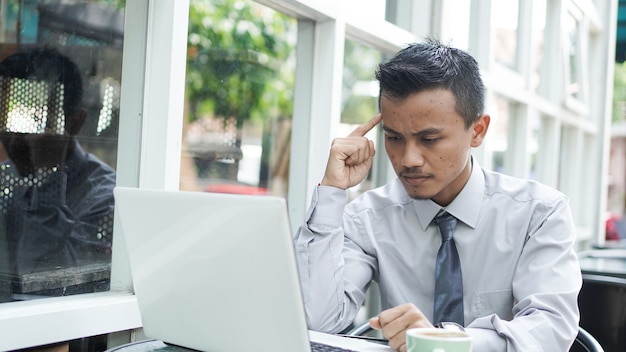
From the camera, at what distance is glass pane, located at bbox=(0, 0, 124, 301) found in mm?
1883

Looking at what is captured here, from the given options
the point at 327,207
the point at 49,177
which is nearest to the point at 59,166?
the point at 49,177

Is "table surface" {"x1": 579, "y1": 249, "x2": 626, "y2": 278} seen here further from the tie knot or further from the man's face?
the man's face

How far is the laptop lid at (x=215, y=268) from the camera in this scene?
1.14 m

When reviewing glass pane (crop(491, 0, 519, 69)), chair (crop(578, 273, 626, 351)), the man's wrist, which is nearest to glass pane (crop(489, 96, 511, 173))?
glass pane (crop(491, 0, 519, 69))

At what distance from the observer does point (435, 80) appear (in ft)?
5.96

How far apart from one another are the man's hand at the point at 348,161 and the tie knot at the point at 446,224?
23 centimetres

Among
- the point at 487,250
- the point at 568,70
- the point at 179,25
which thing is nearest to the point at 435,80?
the point at 487,250

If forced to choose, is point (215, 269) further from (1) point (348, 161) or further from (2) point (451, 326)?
(1) point (348, 161)

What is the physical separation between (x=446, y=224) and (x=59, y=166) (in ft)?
3.50

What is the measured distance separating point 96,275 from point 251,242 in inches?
A: 34.2

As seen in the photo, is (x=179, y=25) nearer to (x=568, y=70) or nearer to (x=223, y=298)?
(x=223, y=298)

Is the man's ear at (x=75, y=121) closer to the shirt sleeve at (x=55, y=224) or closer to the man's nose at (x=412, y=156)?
the shirt sleeve at (x=55, y=224)

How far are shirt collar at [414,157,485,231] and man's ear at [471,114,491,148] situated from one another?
0.27 feet

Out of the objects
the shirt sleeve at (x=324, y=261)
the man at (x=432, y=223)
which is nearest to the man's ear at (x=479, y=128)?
the man at (x=432, y=223)
